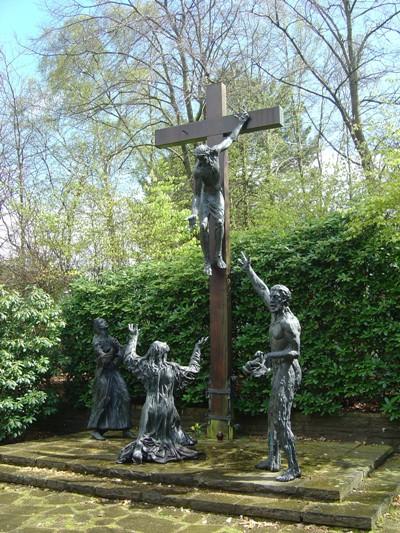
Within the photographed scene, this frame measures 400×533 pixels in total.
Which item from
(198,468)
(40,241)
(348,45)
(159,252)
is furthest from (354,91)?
(198,468)

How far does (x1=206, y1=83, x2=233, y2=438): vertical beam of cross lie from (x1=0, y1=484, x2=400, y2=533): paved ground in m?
2.33

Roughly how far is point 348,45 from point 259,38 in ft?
8.31

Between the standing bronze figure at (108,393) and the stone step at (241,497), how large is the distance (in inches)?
60.5

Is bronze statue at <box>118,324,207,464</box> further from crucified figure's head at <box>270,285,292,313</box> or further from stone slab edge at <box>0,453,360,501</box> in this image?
crucified figure's head at <box>270,285,292,313</box>

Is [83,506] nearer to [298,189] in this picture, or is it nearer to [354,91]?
[298,189]

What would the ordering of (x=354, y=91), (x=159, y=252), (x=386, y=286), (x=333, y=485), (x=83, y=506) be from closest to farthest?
1. (x=333, y=485)
2. (x=83, y=506)
3. (x=386, y=286)
4. (x=159, y=252)
5. (x=354, y=91)

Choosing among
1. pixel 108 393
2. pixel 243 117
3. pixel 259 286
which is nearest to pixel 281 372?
pixel 259 286

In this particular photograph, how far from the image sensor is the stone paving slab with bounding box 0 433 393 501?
5165 millimetres

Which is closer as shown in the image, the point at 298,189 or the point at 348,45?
the point at 298,189

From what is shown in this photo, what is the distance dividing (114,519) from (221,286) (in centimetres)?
355

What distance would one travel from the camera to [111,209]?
14430mm

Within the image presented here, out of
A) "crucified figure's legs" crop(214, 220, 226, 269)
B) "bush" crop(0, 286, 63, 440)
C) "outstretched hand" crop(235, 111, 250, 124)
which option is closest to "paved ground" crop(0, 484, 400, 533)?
"bush" crop(0, 286, 63, 440)

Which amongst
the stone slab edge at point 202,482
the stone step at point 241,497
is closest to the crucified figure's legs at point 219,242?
the stone slab edge at point 202,482

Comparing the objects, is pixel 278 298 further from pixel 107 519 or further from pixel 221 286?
pixel 107 519
